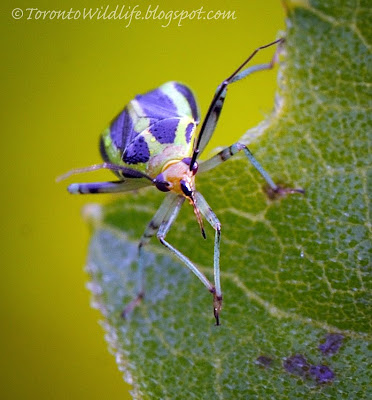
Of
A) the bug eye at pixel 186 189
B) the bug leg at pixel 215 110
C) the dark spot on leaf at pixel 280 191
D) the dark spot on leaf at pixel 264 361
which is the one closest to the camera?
the dark spot on leaf at pixel 264 361

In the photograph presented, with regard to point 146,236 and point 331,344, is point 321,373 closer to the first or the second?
point 331,344

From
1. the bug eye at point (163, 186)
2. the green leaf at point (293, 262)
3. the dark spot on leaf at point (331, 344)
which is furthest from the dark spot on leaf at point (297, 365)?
the bug eye at point (163, 186)

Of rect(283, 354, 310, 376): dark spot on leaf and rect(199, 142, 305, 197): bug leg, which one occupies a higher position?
rect(199, 142, 305, 197): bug leg

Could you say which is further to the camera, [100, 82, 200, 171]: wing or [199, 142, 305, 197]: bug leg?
[100, 82, 200, 171]: wing

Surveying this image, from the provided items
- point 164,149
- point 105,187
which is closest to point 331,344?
point 164,149

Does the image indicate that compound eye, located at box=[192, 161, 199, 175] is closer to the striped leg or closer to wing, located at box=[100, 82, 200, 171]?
the striped leg

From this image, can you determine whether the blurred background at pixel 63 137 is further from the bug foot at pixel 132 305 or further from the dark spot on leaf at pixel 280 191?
the dark spot on leaf at pixel 280 191

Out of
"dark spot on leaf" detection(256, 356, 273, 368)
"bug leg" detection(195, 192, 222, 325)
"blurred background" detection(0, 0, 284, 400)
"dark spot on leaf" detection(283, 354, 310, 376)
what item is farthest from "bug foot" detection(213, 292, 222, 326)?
"blurred background" detection(0, 0, 284, 400)
